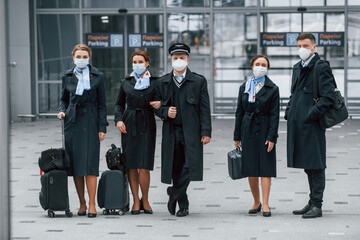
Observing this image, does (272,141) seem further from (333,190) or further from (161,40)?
(161,40)

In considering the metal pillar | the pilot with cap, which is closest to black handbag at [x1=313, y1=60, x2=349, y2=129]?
the pilot with cap

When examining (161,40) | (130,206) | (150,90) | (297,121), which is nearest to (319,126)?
(297,121)

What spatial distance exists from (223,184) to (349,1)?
37.2ft

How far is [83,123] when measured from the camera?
7617 millimetres

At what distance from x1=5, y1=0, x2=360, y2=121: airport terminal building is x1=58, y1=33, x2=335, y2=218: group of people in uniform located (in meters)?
12.0

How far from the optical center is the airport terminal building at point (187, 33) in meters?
19.6

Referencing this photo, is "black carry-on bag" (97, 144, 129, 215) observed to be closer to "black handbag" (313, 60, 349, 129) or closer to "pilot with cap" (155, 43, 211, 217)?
"pilot with cap" (155, 43, 211, 217)

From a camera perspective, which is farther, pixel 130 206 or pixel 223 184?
pixel 223 184

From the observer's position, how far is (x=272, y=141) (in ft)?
24.6

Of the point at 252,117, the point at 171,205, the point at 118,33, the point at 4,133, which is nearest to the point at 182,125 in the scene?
the point at 252,117

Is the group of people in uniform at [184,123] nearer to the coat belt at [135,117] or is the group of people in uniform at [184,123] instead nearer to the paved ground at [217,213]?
the coat belt at [135,117]

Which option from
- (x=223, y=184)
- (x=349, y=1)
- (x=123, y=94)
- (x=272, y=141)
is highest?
(x=349, y=1)

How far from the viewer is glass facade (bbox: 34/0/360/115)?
19625mm

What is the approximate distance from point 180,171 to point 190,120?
0.55 meters
